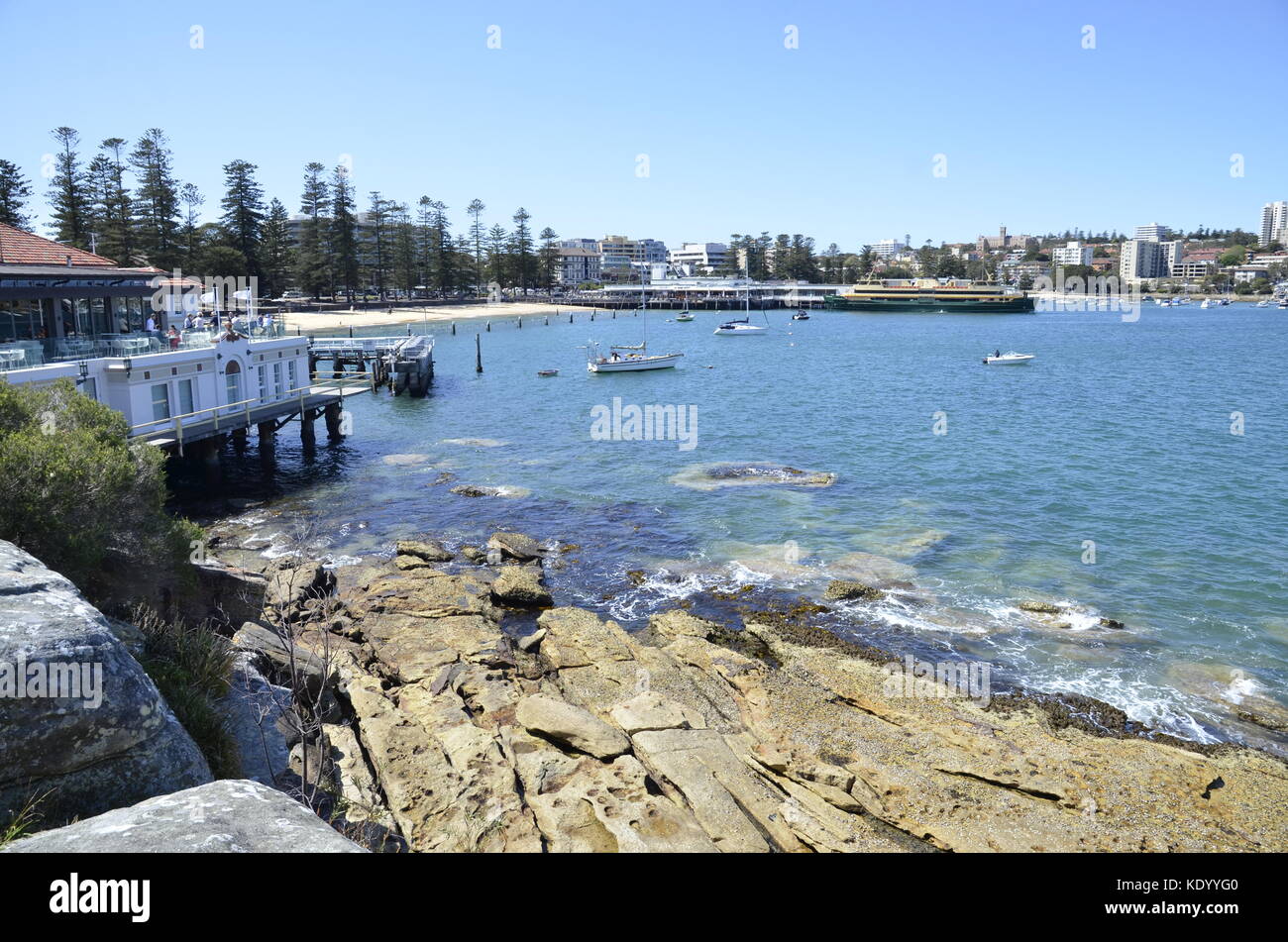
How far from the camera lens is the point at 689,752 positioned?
12.0 m

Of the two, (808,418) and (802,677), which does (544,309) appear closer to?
(808,418)

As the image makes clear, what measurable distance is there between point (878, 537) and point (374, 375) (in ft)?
136

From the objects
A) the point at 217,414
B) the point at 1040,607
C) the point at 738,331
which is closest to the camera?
the point at 1040,607

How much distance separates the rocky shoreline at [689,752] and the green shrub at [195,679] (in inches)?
21.0

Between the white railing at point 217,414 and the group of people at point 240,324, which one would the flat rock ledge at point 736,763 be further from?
the group of people at point 240,324

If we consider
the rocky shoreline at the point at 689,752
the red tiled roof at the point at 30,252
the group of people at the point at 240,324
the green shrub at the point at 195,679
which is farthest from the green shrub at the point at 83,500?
the group of people at the point at 240,324

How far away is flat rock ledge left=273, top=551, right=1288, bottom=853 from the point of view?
34.0ft

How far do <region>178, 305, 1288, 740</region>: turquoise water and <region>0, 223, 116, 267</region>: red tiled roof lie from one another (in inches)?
369

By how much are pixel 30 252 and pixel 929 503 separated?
29340 millimetres

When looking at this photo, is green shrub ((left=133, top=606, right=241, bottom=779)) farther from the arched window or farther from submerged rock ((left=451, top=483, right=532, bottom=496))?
the arched window

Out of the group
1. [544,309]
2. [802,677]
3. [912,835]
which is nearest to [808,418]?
[802,677]

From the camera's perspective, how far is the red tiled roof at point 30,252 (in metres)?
24.3

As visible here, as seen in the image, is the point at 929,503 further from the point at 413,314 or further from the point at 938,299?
the point at 938,299

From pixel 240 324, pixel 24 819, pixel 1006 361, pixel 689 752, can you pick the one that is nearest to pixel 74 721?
pixel 24 819
